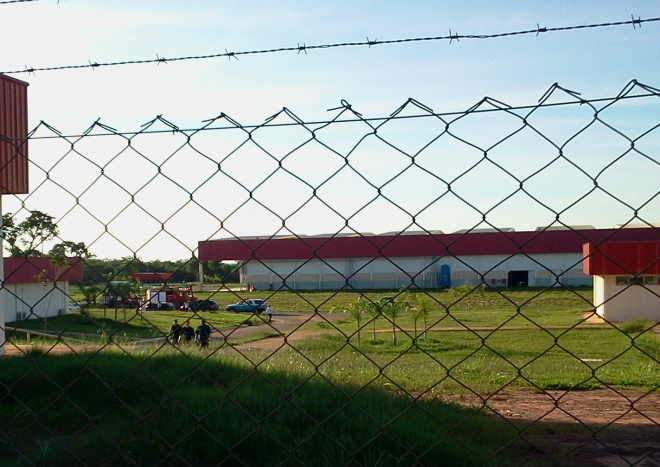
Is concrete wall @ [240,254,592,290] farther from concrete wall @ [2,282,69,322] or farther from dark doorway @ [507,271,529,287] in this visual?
concrete wall @ [2,282,69,322]

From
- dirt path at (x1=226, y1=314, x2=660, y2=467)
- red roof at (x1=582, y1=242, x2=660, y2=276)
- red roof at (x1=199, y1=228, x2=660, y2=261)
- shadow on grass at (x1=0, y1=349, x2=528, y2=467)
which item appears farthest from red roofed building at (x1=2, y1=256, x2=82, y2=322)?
red roof at (x1=582, y1=242, x2=660, y2=276)

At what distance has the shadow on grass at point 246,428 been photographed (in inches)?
105

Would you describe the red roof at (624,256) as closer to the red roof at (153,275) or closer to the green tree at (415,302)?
the green tree at (415,302)

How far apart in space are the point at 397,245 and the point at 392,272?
204 mm

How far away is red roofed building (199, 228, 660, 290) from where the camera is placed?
7.30ft

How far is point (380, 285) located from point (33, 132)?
1.47 metres

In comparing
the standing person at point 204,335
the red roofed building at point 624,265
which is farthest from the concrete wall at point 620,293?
the standing person at point 204,335

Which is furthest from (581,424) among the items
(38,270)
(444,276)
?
(38,270)

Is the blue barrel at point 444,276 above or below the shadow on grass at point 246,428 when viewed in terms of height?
above

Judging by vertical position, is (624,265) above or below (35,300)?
above

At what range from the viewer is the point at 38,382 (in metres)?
4.94

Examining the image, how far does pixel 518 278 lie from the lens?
8.04 feet

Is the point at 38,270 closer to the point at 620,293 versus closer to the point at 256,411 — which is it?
the point at 256,411

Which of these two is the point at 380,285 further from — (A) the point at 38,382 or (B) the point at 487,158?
(A) the point at 38,382
